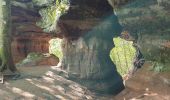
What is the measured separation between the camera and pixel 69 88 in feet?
33.6

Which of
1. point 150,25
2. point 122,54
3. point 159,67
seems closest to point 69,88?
point 159,67

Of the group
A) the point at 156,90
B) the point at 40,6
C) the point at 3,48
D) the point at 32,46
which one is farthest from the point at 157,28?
the point at 32,46

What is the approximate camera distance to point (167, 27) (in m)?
7.86

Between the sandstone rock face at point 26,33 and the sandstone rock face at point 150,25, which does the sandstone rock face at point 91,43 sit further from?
the sandstone rock face at point 26,33

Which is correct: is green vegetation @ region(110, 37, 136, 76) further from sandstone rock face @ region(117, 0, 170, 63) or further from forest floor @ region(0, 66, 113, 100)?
sandstone rock face @ region(117, 0, 170, 63)

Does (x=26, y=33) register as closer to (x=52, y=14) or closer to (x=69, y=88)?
(x=52, y=14)

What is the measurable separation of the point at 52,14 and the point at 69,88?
14.1 feet

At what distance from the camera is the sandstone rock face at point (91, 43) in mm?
10367

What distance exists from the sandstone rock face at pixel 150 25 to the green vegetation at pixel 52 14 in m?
2.73

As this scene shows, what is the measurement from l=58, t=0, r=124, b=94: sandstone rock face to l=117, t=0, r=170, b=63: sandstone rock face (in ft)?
6.24

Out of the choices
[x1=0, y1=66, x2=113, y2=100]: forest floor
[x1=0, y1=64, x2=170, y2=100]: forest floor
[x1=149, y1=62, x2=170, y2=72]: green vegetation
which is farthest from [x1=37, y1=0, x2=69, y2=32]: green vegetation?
[x1=149, y1=62, x2=170, y2=72]: green vegetation

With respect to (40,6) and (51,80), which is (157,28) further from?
(40,6)

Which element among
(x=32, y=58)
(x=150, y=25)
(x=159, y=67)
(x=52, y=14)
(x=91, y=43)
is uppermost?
(x=52, y=14)

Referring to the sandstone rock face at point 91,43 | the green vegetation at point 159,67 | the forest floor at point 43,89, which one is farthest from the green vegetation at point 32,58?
the green vegetation at point 159,67
